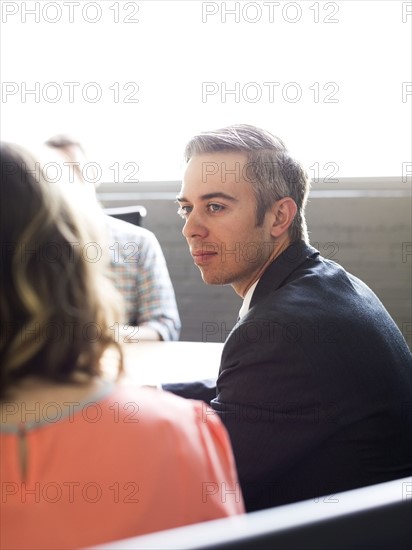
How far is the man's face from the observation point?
192cm

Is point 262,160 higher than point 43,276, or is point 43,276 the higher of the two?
point 262,160

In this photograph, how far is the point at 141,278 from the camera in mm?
3021

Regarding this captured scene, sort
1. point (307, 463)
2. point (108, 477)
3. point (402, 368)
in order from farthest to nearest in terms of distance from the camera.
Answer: point (402, 368) < point (307, 463) < point (108, 477)

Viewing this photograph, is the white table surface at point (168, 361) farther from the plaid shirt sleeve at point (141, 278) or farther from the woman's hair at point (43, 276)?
the woman's hair at point (43, 276)

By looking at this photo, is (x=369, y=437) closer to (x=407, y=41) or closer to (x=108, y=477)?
(x=108, y=477)

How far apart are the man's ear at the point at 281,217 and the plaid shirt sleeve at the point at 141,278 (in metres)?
1.02

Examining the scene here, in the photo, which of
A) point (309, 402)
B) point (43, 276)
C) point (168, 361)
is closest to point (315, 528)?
point (43, 276)

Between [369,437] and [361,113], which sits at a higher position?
[361,113]

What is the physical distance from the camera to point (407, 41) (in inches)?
144

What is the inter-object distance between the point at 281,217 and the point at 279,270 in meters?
0.28

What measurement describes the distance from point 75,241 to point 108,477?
0.28m

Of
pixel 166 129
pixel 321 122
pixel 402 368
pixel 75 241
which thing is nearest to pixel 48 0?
pixel 166 129

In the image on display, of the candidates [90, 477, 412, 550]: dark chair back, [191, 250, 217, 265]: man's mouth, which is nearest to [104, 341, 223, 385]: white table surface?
[191, 250, 217, 265]: man's mouth

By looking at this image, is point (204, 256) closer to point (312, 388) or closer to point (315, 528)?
point (312, 388)
